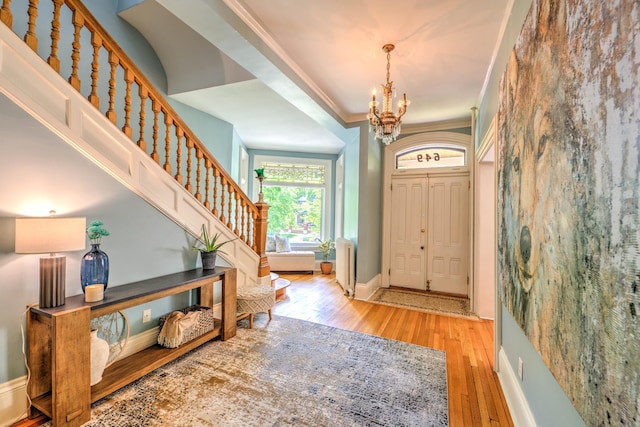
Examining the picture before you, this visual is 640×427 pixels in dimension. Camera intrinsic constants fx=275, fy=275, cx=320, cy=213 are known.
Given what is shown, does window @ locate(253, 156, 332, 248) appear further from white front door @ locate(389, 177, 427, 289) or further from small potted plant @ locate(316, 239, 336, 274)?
white front door @ locate(389, 177, 427, 289)

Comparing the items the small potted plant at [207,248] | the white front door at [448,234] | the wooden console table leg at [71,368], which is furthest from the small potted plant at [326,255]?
the wooden console table leg at [71,368]

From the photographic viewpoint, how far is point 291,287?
5148 millimetres

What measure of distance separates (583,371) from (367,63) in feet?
9.62

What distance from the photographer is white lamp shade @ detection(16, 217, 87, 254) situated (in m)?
1.63

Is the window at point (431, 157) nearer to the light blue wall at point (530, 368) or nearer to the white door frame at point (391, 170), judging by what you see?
the white door frame at point (391, 170)

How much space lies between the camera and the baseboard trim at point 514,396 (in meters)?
1.59

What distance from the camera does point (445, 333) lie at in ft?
10.6

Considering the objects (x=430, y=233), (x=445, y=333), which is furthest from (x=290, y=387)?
(x=430, y=233)

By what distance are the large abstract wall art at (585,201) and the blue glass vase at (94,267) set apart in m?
2.70

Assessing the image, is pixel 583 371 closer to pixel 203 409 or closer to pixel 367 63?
pixel 203 409

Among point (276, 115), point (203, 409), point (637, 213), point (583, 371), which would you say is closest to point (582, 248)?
point (637, 213)

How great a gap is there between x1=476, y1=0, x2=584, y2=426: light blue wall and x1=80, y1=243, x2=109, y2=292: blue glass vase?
9.10 ft

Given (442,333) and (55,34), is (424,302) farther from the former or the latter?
(55,34)

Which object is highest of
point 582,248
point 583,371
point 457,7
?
point 457,7
